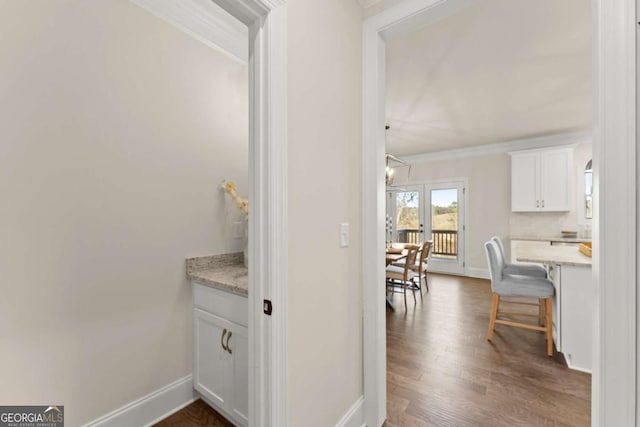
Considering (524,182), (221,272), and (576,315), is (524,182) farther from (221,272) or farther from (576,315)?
(221,272)

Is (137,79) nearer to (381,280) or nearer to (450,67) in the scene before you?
(381,280)

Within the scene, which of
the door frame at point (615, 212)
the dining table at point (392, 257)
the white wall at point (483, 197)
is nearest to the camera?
the door frame at point (615, 212)

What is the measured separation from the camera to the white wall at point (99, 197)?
1227mm

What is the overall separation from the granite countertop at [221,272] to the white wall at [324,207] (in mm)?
440

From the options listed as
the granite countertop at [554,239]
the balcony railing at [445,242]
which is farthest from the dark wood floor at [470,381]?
the balcony railing at [445,242]

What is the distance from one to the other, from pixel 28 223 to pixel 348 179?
5.22 feet

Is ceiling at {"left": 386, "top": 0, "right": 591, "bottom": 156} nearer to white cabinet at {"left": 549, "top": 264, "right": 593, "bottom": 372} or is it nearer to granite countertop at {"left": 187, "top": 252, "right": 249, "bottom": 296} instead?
white cabinet at {"left": 549, "top": 264, "right": 593, "bottom": 372}

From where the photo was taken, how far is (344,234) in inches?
56.9

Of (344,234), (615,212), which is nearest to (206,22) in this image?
(344,234)

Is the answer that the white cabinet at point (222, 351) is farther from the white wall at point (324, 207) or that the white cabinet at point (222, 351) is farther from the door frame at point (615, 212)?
the door frame at point (615, 212)

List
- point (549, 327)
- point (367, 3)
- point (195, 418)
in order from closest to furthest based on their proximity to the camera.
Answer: point (367, 3) → point (195, 418) → point (549, 327)

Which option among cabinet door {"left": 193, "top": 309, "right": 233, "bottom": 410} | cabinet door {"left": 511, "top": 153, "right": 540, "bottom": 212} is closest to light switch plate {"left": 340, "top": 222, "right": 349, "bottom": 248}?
cabinet door {"left": 193, "top": 309, "right": 233, "bottom": 410}

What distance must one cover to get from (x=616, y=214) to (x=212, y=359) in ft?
6.87

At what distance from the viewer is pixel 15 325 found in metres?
1.21
